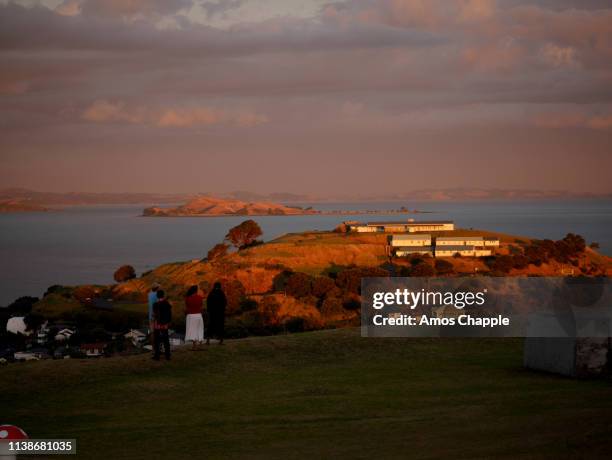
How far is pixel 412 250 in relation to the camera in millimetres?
110000

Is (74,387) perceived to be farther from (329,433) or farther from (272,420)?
(329,433)

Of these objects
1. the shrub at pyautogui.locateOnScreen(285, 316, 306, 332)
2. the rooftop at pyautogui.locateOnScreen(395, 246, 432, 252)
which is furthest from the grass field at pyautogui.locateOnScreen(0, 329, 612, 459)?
the rooftop at pyautogui.locateOnScreen(395, 246, 432, 252)

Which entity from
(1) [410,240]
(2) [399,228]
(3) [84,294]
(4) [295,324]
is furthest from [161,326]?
(2) [399,228]

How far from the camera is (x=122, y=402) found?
14.4 metres

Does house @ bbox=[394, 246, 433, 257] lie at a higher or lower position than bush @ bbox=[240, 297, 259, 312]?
higher

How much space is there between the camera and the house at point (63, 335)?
2111 inches

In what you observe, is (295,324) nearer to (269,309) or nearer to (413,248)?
(269,309)

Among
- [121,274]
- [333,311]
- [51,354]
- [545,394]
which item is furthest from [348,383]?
[121,274]

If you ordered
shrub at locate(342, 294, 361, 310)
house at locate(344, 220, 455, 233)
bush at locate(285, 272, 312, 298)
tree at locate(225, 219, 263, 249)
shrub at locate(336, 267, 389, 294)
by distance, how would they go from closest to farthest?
1. shrub at locate(342, 294, 361, 310)
2. bush at locate(285, 272, 312, 298)
3. shrub at locate(336, 267, 389, 294)
4. tree at locate(225, 219, 263, 249)
5. house at locate(344, 220, 455, 233)

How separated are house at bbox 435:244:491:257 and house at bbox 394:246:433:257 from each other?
1.22m

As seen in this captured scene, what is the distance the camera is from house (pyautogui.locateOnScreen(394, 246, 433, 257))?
107 meters

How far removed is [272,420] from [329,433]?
1344 mm

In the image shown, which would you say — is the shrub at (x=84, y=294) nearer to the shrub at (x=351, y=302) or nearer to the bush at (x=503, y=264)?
the shrub at (x=351, y=302)

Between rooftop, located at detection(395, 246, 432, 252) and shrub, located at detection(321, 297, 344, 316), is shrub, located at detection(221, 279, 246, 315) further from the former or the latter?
rooftop, located at detection(395, 246, 432, 252)
